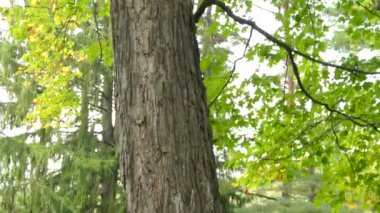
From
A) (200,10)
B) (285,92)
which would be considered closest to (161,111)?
(200,10)

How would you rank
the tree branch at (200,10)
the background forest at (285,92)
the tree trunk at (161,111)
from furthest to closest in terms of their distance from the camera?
1. the background forest at (285,92)
2. the tree branch at (200,10)
3. the tree trunk at (161,111)

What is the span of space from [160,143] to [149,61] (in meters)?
0.36

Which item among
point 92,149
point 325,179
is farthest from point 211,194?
point 92,149

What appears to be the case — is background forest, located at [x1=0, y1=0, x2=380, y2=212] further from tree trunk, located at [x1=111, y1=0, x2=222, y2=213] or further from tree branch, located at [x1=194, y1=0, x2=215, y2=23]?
tree trunk, located at [x1=111, y1=0, x2=222, y2=213]

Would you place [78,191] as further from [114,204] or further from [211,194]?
[211,194]

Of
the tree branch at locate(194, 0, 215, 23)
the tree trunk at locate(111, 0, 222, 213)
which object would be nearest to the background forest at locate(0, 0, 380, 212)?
the tree branch at locate(194, 0, 215, 23)

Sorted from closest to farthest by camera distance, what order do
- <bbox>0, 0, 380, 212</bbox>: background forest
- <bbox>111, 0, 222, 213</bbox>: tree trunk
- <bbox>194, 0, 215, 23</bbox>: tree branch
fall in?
<bbox>111, 0, 222, 213</bbox>: tree trunk → <bbox>194, 0, 215, 23</bbox>: tree branch → <bbox>0, 0, 380, 212</bbox>: background forest

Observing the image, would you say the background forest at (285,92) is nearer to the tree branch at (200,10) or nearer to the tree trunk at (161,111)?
the tree branch at (200,10)

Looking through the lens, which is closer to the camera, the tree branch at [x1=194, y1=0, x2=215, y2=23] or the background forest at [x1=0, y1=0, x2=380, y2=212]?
the tree branch at [x1=194, y1=0, x2=215, y2=23]

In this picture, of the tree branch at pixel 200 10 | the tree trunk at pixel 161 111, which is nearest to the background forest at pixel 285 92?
the tree branch at pixel 200 10

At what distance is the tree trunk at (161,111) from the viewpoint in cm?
194

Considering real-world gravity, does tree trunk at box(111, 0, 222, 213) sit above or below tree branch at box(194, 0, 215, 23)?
below

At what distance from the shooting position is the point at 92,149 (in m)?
9.66

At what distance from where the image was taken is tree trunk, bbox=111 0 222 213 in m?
1.94
